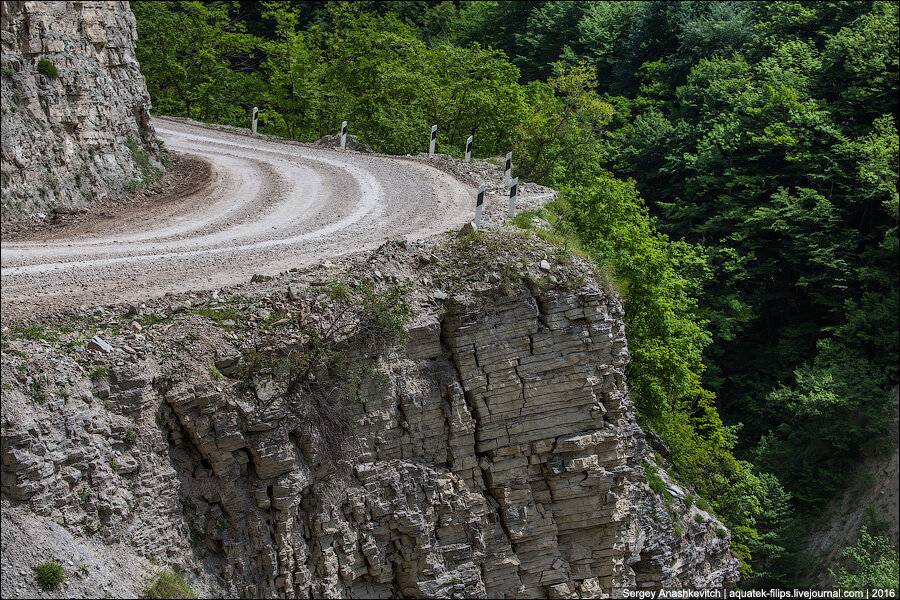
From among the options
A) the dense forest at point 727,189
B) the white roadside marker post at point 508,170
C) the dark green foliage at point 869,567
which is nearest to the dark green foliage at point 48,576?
the white roadside marker post at point 508,170

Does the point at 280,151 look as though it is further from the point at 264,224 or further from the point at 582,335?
the point at 582,335

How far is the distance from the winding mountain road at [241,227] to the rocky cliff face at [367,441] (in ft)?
3.26

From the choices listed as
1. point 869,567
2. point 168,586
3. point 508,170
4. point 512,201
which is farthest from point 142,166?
point 869,567

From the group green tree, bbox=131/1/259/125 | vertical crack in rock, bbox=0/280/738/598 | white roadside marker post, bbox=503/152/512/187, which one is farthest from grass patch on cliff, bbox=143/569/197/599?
green tree, bbox=131/1/259/125

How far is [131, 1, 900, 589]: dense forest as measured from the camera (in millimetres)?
25109

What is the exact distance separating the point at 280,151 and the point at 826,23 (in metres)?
31.0

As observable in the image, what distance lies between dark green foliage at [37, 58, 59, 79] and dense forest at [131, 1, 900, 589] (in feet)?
40.6

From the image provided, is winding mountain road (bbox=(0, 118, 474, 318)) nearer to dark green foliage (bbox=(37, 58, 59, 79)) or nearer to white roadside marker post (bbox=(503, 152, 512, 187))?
white roadside marker post (bbox=(503, 152, 512, 187))

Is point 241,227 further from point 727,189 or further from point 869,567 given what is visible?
point 727,189

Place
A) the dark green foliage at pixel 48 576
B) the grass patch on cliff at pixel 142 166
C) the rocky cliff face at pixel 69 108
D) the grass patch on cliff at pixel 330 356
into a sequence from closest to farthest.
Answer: the dark green foliage at pixel 48 576 → the grass patch on cliff at pixel 330 356 → the rocky cliff face at pixel 69 108 → the grass patch on cliff at pixel 142 166

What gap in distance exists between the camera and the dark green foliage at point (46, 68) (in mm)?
14211

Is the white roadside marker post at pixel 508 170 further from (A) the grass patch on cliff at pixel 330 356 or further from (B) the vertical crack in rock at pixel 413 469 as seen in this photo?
(A) the grass patch on cliff at pixel 330 356

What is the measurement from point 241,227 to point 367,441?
16.5 feet

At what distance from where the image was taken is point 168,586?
9.42m
